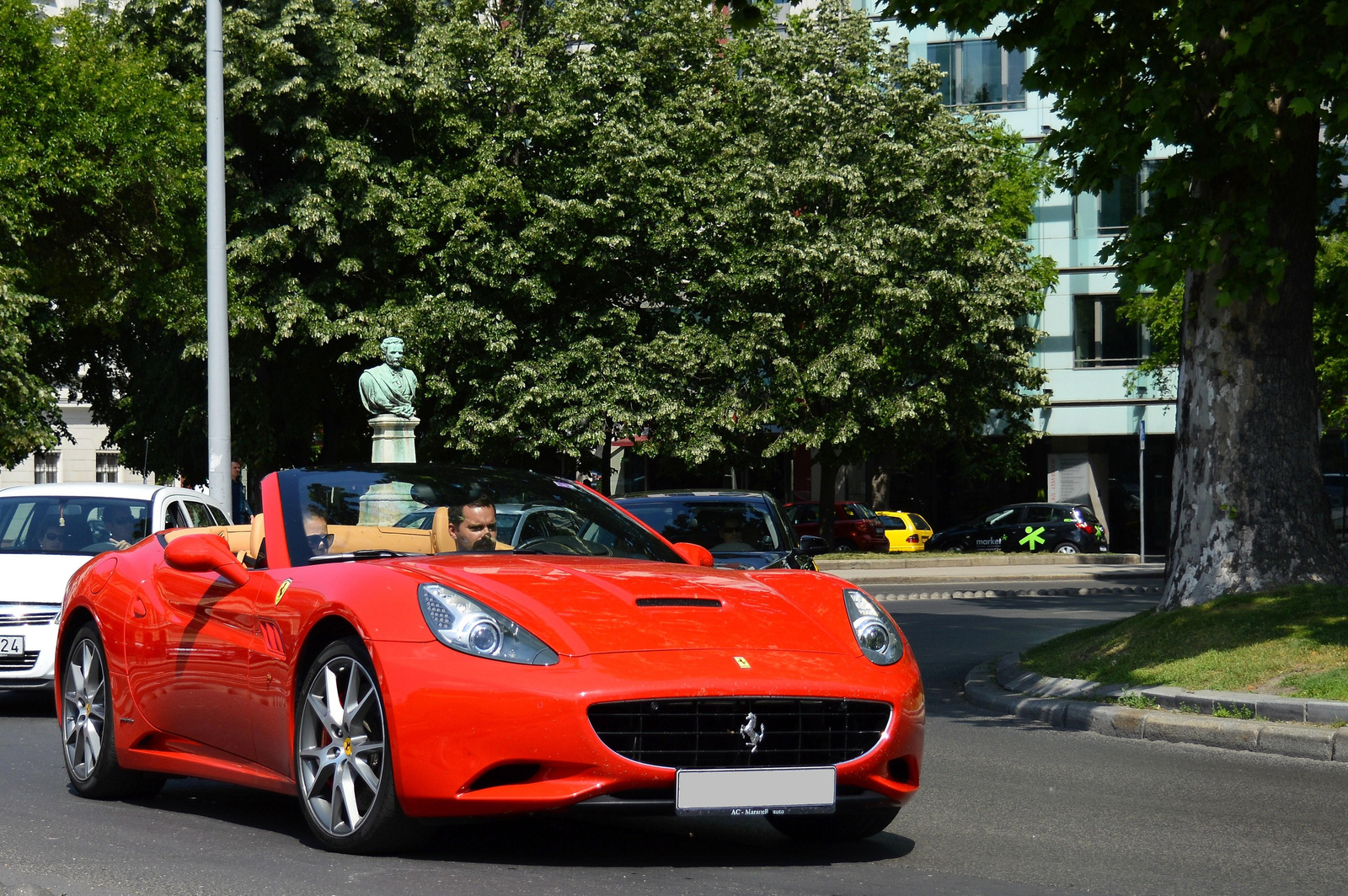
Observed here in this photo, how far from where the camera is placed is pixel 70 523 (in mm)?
10969

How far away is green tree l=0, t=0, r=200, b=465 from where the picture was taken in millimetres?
25750

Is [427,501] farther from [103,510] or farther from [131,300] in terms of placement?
[131,300]

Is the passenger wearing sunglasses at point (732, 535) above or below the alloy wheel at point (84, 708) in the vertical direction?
above

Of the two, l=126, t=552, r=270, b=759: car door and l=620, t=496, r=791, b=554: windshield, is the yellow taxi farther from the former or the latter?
l=126, t=552, r=270, b=759: car door

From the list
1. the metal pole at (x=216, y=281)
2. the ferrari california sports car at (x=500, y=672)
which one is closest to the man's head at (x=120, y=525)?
the ferrari california sports car at (x=500, y=672)

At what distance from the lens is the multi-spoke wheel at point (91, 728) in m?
6.54

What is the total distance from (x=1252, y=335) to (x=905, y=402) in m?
24.2

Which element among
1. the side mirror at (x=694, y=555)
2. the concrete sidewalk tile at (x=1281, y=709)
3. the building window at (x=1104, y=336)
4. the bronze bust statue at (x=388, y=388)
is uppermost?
the building window at (x=1104, y=336)

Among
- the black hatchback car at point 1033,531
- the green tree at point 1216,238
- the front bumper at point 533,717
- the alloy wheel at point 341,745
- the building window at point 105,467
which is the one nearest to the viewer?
the front bumper at point 533,717

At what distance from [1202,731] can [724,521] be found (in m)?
4.88

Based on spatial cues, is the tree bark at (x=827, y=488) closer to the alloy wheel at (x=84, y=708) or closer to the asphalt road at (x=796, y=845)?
the asphalt road at (x=796, y=845)

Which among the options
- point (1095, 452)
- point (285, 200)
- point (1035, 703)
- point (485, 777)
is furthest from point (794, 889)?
point (1095, 452)

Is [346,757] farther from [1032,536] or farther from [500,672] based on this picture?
[1032,536]

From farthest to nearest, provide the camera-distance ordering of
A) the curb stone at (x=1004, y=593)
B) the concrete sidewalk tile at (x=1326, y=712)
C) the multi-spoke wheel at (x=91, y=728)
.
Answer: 1. the curb stone at (x=1004, y=593)
2. the concrete sidewalk tile at (x=1326, y=712)
3. the multi-spoke wheel at (x=91, y=728)
